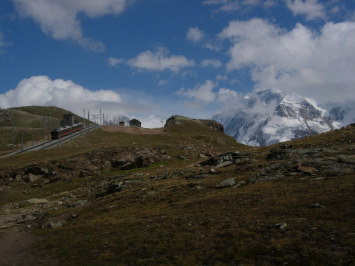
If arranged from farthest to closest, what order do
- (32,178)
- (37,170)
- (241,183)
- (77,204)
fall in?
(37,170), (32,178), (77,204), (241,183)

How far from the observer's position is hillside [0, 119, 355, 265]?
632 inches

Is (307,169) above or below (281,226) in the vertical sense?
above

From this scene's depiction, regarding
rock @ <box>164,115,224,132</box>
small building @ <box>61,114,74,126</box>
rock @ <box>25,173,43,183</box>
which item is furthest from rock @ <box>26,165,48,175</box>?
rock @ <box>164,115,224,132</box>

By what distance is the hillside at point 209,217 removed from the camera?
16047 millimetres

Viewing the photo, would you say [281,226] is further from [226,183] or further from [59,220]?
[59,220]

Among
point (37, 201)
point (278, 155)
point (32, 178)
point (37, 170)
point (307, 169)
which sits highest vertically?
point (278, 155)

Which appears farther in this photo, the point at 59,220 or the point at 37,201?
the point at 37,201

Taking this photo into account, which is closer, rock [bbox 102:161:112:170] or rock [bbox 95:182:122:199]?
rock [bbox 95:182:122:199]

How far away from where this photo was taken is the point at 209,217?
2225cm

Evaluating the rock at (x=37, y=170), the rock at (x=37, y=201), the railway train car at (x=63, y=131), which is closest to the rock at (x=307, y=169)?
the rock at (x=37, y=201)

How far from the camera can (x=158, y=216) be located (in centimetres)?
2491

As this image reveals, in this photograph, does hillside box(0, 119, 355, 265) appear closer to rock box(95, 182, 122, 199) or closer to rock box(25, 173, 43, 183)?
rock box(95, 182, 122, 199)

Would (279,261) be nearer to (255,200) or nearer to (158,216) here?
(255,200)

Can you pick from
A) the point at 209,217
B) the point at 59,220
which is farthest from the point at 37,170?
the point at 209,217
